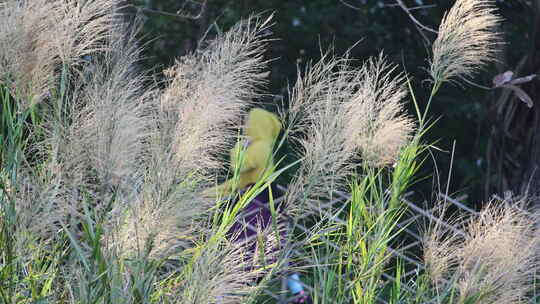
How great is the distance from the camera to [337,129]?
1.80m

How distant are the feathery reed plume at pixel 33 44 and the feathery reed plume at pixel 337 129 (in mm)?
491

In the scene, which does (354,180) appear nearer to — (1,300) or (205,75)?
(205,75)

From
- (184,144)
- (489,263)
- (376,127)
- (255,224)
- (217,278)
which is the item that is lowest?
(255,224)

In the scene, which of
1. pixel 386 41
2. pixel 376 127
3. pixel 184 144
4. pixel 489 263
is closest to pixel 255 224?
pixel 376 127

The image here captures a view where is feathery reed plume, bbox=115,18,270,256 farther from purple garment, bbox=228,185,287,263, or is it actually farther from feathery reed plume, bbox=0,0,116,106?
feathery reed plume, bbox=0,0,116,106

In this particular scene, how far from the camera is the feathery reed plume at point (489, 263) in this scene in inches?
72.6

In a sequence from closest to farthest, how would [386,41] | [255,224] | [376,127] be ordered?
[376,127]
[255,224]
[386,41]

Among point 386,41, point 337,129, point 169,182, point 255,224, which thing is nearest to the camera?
point 169,182

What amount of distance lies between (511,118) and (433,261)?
2.87m

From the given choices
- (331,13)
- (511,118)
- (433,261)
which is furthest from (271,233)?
(331,13)

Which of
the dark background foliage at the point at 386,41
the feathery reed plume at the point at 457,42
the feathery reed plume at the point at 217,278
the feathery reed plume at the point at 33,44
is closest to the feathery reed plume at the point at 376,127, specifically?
the feathery reed plume at the point at 457,42

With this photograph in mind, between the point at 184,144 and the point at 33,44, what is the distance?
37 centimetres

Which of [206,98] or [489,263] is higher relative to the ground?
[206,98]

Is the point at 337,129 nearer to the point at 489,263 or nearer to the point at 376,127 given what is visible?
the point at 376,127
